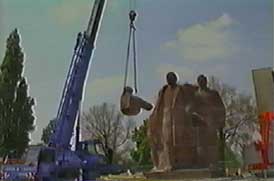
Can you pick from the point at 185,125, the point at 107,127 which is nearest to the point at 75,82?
the point at 107,127

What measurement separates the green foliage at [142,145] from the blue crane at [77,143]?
125 mm

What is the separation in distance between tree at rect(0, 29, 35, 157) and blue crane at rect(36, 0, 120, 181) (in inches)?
5.9

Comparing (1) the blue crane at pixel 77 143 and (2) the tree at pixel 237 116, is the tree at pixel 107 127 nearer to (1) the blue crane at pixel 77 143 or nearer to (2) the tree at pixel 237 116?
(1) the blue crane at pixel 77 143

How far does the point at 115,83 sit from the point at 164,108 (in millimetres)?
285

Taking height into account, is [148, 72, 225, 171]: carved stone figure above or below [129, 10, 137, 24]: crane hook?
below

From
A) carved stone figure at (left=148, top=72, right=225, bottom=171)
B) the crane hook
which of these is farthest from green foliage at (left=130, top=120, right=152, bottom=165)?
the crane hook

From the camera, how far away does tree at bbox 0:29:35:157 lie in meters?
2.95

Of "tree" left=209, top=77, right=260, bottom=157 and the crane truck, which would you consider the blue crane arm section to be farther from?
"tree" left=209, top=77, right=260, bottom=157

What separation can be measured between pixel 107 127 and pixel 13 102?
502 mm

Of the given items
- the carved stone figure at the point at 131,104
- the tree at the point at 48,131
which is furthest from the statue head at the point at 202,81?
the tree at the point at 48,131

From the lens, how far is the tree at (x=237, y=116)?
2889mm

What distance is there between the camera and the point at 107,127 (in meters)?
2.99

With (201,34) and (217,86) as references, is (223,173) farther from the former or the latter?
(201,34)

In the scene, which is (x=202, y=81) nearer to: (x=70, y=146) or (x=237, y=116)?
(x=237, y=116)
